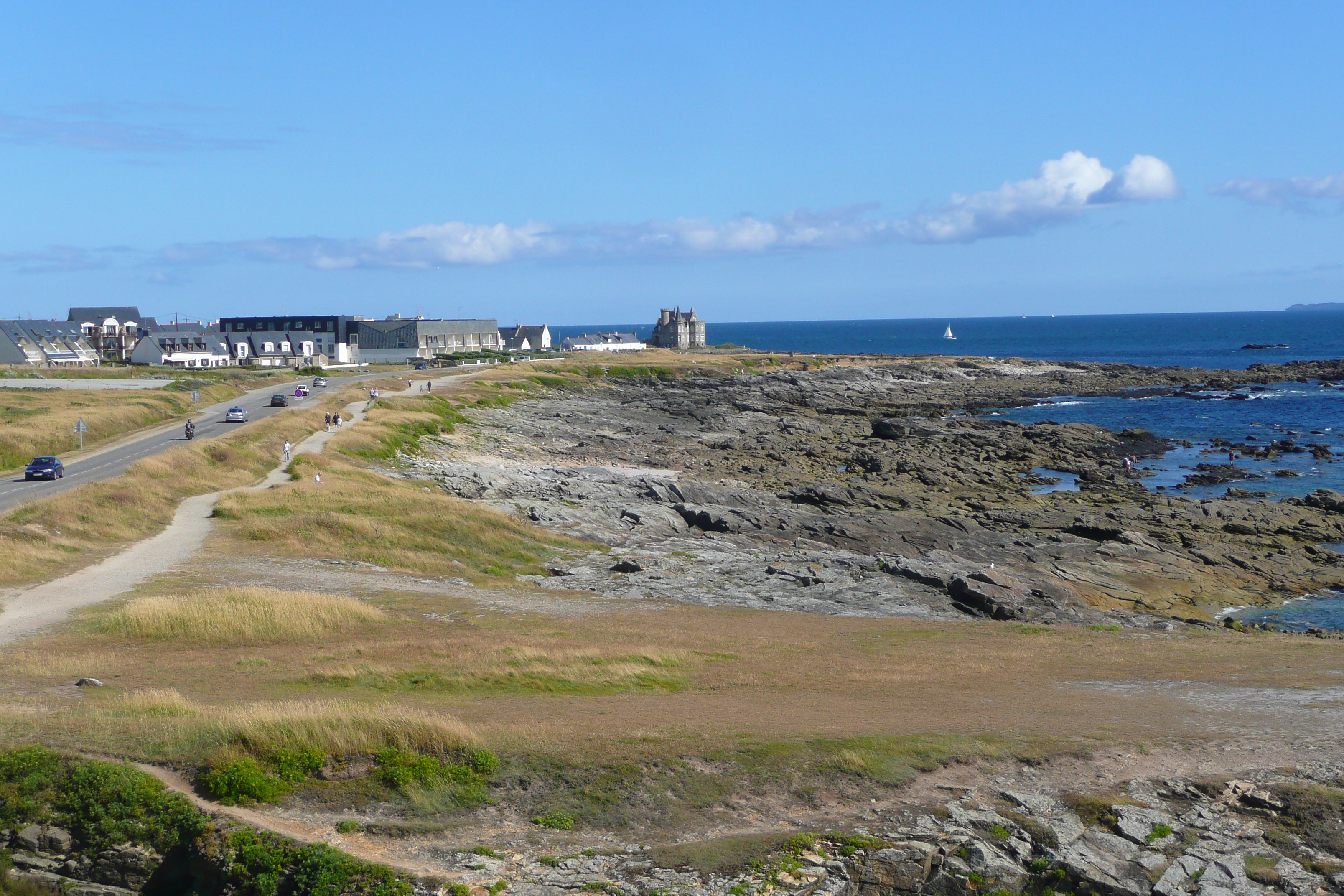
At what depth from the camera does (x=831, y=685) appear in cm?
2014

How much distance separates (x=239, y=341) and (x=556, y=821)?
434 feet

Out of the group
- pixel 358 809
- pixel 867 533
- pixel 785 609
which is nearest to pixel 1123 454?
pixel 867 533

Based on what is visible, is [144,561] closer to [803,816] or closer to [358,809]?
[358,809]

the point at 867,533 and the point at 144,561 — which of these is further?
the point at 867,533

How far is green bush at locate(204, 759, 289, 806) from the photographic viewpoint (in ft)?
45.4

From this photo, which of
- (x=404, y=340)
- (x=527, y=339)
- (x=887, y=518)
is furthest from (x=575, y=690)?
(x=527, y=339)

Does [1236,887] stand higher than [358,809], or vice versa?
[358,809]

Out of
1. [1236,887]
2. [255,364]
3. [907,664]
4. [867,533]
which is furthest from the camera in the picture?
Result: [255,364]

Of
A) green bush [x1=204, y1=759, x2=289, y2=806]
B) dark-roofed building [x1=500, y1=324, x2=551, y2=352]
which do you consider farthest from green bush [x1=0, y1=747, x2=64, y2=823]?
dark-roofed building [x1=500, y1=324, x2=551, y2=352]

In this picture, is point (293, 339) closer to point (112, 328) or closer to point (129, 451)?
point (112, 328)

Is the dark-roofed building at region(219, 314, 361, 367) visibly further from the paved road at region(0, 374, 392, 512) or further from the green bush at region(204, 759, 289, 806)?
the green bush at region(204, 759, 289, 806)

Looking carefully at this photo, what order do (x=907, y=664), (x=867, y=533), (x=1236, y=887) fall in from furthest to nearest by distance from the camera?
(x=867, y=533), (x=907, y=664), (x=1236, y=887)

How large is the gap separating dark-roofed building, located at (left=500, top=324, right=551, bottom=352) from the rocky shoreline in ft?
317

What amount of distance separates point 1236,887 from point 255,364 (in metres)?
130
